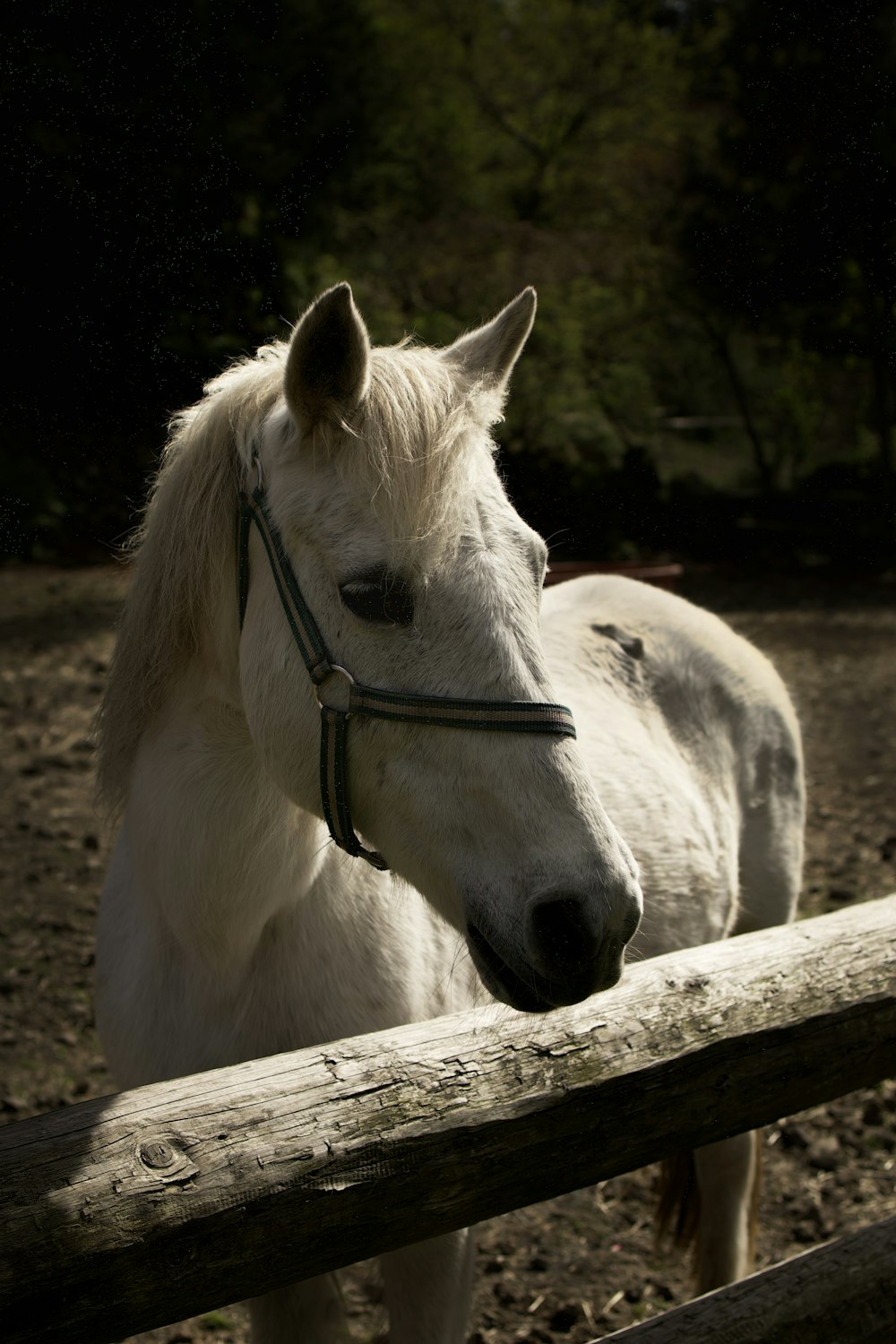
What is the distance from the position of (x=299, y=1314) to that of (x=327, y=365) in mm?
1947

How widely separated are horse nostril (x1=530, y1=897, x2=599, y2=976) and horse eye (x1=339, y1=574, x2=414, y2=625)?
51cm

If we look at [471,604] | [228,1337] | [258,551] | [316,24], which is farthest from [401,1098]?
[316,24]

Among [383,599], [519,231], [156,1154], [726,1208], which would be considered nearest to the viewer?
[156,1154]

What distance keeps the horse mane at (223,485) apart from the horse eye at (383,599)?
0.08 meters

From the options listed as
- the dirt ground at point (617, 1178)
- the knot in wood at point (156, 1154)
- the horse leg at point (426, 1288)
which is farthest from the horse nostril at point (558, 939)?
the dirt ground at point (617, 1178)

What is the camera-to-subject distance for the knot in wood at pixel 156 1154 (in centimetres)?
142

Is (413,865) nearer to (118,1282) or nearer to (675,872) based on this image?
(118,1282)

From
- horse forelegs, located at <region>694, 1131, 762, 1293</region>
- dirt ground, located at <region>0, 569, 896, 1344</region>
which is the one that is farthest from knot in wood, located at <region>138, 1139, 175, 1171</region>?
horse forelegs, located at <region>694, 1131, 762, 1293</region>

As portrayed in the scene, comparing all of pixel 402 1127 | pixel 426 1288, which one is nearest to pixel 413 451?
pixel 402 1127

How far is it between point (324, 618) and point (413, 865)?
17.5 inches

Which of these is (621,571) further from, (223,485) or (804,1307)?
(804,1307)

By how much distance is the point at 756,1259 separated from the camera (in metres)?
3.34

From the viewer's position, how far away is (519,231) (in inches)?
635

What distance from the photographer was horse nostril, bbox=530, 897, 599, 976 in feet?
4.91
